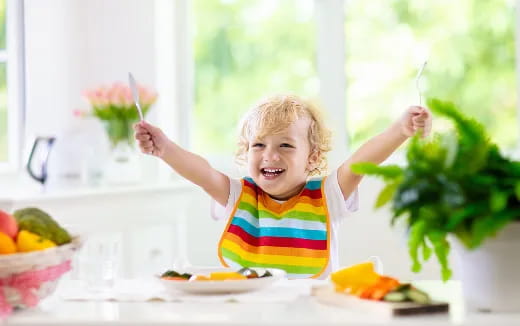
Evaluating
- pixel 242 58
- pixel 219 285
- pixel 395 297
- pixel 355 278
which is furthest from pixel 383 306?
pixel 242 58

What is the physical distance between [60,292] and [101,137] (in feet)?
6.86

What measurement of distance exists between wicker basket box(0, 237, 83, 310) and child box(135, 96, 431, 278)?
82cm

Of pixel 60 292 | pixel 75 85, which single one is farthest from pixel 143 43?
pixel 60 292

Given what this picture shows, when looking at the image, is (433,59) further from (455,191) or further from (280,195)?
(455,191)

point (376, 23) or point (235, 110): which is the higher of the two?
point (376, 23)

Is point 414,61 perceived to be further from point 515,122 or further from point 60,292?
point 60,292

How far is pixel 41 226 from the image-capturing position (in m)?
1.47

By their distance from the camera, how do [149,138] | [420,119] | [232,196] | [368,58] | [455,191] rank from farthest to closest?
[368,58] < [232,196] < [149,138] < [420,119] < [455,191]

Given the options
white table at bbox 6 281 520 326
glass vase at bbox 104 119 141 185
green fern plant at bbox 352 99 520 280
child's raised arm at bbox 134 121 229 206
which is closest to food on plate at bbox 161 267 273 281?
white table at bbox 6 281 520 326

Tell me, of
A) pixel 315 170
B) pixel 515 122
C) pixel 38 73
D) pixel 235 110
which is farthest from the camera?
pixel 235 110

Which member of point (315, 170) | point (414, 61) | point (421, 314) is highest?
point (414, 61)

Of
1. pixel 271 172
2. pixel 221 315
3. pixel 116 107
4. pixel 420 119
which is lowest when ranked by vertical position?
pixel 221 315

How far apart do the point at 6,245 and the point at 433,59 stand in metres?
2.77

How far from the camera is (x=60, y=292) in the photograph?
5.26 ft
